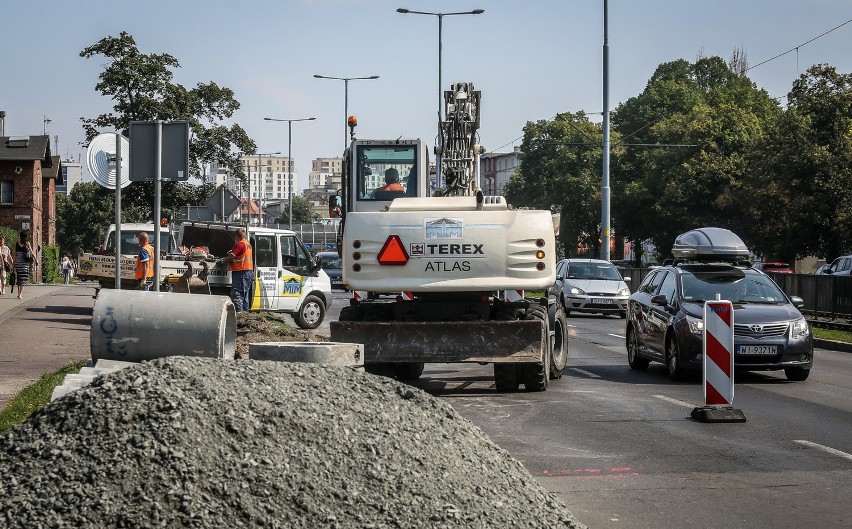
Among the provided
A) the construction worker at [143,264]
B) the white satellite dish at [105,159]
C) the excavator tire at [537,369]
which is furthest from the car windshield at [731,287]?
the construction worker at [143,264]

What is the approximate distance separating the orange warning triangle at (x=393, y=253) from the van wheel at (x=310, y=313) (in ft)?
42.7

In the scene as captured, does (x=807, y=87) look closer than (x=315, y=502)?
No

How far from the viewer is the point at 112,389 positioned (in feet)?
20.4

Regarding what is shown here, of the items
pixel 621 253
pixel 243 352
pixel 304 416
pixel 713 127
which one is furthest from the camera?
pixel 621 253

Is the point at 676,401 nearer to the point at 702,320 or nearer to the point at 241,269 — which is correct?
the point at 702,320

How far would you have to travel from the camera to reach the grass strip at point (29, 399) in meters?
10.1

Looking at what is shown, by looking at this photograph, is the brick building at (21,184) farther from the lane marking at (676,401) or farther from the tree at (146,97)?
the lane marking at (676,401)

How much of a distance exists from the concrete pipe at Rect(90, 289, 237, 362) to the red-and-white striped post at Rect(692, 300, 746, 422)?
5.31m

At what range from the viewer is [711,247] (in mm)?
18484

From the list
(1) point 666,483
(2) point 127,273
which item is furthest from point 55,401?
(2) point 127,273

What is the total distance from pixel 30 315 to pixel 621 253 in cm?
7393

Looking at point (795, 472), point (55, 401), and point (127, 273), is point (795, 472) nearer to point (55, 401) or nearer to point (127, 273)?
point (55, 401)

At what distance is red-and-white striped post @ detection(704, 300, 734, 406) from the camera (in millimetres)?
12352

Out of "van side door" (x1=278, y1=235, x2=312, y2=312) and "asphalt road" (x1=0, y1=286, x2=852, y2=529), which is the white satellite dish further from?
"van side door" (x1=278, y1=235, x2=312, y2=312)
